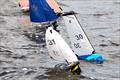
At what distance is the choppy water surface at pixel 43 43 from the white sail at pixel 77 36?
909 mm

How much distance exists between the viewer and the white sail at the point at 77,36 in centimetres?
2070

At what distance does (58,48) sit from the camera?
19141 millimetres

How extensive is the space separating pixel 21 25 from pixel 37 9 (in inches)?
483

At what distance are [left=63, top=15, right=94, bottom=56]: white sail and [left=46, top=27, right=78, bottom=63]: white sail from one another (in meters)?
1.51

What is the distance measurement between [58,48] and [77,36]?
2.25m

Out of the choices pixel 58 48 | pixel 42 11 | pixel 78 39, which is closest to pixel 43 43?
pixel 78 39

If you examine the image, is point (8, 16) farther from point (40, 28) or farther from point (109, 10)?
point (109, 10)

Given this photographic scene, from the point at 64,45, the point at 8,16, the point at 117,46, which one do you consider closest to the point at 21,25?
the point at 8,16

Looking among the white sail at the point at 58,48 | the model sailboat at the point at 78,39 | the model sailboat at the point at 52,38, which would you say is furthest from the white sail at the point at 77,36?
the white sail at the point at 58,48

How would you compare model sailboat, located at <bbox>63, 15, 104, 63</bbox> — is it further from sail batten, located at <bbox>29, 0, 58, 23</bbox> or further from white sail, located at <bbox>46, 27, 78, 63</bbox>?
white sail, located at <bbox>46, 27, 78, 63</bbox>

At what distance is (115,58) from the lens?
2388cm

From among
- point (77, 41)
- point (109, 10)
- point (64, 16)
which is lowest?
point (109, 10)

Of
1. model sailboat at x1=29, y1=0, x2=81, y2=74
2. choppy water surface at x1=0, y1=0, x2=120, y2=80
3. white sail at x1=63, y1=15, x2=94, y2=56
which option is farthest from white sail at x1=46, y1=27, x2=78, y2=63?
white sail at x1=63, y1=15, x2=94, y2=56

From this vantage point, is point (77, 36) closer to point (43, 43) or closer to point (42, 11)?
point (42, 11)
